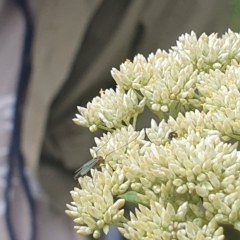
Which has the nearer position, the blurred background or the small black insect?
the small black insect

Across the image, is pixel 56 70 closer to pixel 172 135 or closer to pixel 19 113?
pixel 19 113

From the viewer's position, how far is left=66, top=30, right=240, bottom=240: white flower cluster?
10.8 inches

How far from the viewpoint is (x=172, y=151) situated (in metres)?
0.28

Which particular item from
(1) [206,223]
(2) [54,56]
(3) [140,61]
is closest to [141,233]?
(1) [206,223]

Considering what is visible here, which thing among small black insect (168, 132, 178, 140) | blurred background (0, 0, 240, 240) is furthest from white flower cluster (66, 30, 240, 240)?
blurred background (0, 0, 240, 240)

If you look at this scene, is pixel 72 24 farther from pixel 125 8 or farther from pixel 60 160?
pixel 60 160

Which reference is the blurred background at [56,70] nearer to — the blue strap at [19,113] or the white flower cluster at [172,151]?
the blue strap at [19,113]

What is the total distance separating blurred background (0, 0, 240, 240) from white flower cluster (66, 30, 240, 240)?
38 centimetres

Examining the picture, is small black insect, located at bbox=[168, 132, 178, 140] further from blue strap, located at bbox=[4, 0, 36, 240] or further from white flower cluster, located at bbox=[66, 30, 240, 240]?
blue strap, located at bbox=[4, 0, 36, 240]

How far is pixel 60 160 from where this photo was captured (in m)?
0.81

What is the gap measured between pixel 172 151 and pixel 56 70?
502 millimetres

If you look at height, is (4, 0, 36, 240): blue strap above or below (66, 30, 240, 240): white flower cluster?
above

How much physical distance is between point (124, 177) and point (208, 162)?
0.07 metres

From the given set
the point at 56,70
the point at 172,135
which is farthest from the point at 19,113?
the point at 172,135
